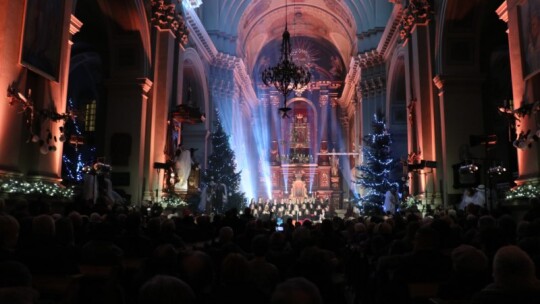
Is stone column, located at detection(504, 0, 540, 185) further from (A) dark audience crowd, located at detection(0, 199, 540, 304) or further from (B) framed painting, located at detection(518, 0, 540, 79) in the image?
(A) dark audience crowd, located at detection(0, 199, 540, 304)

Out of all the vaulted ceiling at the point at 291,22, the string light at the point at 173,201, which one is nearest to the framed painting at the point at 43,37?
the string light at the point at 173,201

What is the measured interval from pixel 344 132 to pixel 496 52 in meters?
20.1

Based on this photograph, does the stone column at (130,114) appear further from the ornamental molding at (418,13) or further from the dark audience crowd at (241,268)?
the dark audience crowd at (241,268)

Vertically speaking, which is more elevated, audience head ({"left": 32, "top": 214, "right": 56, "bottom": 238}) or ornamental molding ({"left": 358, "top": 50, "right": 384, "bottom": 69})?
ornamental molding ({"left": 358, "top": 50, "right": 384, "bottom": 69})

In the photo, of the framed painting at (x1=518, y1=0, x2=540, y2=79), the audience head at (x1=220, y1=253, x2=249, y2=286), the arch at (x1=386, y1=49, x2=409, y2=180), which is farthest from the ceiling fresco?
the audience head at (x1=220, y1=253, x2=249, y2=286)

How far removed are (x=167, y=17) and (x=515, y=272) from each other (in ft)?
54.5

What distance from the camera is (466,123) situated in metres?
15.6

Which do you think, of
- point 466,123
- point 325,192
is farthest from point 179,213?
point 325,192

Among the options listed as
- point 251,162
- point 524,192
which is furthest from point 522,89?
point 251,162

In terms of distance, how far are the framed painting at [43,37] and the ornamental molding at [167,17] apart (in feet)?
21.1

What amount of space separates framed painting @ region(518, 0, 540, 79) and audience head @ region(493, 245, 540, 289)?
339 inches

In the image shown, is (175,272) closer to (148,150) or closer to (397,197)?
(148,150)

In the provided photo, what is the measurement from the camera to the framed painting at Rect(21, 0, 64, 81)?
9828 millimetres

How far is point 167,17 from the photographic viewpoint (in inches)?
695
